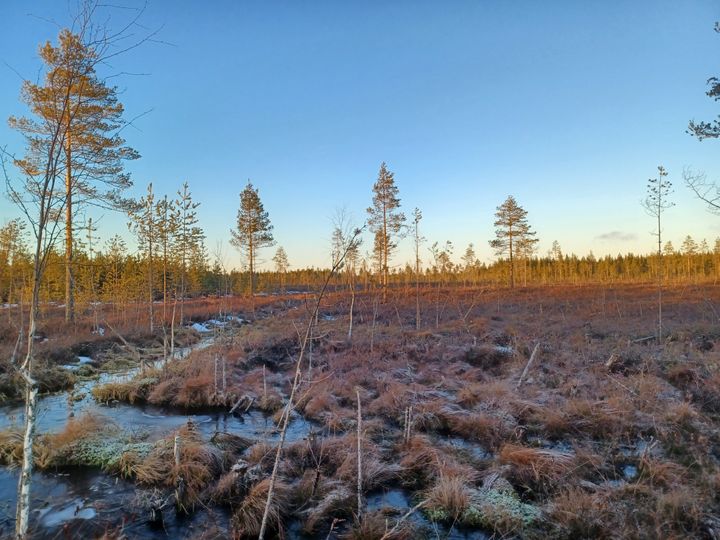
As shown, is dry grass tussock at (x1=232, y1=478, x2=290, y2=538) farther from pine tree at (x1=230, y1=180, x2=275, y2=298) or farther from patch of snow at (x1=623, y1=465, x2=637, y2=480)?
pine tree at (x1=230, y1=180, x2=275, y2=298)

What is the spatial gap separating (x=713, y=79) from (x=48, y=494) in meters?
16.5

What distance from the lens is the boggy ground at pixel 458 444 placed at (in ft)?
15.7

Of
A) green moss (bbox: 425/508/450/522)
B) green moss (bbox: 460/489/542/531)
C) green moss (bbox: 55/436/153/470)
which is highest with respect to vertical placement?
green moss (bbox: 55/436/153/470)

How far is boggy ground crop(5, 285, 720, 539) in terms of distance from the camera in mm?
4793

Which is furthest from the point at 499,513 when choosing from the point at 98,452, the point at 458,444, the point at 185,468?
the point at 98,452

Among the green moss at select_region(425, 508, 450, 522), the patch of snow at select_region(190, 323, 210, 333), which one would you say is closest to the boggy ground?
the green moss at select_region(425, 508, 450, 522)

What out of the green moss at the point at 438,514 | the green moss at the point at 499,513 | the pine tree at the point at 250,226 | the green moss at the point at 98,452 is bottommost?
the green moss at the point at 438,514

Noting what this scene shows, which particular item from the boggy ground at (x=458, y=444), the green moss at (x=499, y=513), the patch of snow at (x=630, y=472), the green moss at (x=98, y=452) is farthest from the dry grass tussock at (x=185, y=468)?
the patch of snow at (x=630, y=472)

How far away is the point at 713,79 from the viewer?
10156 millimetres

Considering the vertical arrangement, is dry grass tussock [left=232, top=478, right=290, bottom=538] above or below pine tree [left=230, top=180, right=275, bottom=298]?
below

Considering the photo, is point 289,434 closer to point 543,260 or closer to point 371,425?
point 371,425

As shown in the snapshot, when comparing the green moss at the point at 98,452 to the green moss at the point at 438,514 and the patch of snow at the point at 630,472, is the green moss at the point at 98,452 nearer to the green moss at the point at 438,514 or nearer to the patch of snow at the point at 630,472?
the green moss at the point at 438,514

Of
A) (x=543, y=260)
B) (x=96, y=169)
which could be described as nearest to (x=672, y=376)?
(x=96, y=169)

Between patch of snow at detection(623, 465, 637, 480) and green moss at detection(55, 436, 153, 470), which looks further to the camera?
green moss at detection(55, 436, 153, 470)
